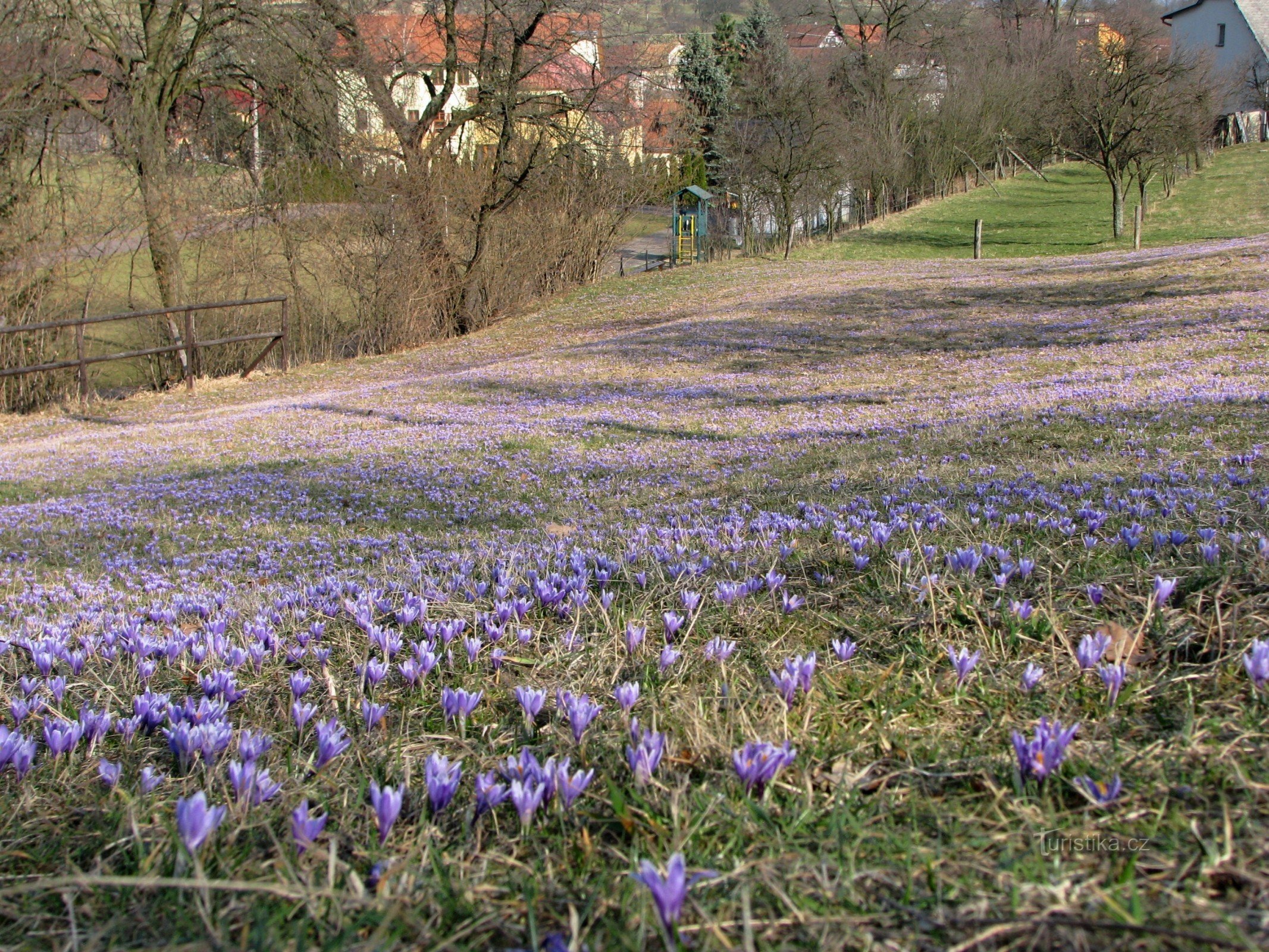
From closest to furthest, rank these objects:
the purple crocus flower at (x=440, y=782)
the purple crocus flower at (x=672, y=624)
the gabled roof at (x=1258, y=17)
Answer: the purple crocus flower at (x=440, y=782) < the purple crocus flower at (x=672, y=624) < the gabled roof at (x=1258, y=17)

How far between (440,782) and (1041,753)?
951 millimetres

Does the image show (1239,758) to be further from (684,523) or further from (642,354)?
(642,354)

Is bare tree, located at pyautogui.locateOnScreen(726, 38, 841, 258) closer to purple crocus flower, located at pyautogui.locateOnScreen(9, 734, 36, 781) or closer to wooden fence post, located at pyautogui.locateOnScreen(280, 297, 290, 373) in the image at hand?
wooden fence post, located at pyautogui.locateOnScreen(280, 297, 290, 373)

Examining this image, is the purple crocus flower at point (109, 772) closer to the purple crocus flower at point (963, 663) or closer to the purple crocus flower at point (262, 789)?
the purple crocus flower at point (262, 789)

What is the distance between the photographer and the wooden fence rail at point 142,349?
14812 millimetres

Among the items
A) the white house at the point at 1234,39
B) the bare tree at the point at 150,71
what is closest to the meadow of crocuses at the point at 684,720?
the bare tree at the point at 150,71

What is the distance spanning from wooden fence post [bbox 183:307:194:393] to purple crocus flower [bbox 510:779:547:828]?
1729cm

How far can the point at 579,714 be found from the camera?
1673 mm

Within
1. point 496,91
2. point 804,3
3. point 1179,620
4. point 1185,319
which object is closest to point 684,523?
point 1179,620

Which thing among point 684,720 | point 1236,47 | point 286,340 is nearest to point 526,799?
point 684,720

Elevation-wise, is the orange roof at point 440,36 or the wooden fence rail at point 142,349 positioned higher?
the orange roof at point 440,36

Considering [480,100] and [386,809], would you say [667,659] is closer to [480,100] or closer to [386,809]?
[386,809]

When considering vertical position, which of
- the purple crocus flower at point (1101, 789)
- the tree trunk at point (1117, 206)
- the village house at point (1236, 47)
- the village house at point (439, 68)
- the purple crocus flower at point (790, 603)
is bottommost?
the purple crocus flower at point (790, 603)

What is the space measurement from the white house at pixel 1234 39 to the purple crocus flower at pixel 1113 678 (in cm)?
7179
